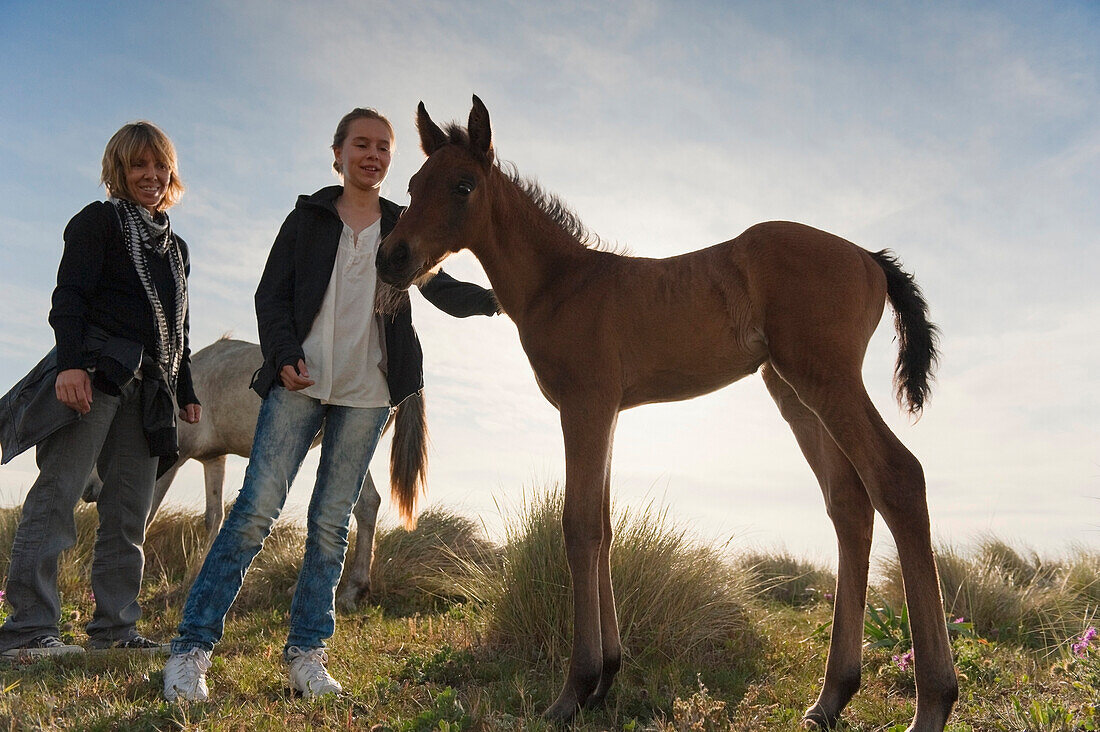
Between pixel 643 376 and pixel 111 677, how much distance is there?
3.09 m

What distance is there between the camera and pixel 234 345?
824cm

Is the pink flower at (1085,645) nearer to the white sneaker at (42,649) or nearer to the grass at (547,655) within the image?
the grass at (547,655)

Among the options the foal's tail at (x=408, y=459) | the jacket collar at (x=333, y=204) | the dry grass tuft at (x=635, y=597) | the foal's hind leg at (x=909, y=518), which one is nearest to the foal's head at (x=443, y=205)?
the jacket collar at (x=333, y=204)

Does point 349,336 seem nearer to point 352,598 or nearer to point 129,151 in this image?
point 129,151

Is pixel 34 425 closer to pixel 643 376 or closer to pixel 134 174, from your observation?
pixel 134 174

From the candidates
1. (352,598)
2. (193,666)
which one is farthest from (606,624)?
(352,598)

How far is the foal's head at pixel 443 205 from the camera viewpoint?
324 cm

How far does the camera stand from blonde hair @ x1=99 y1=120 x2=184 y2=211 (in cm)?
440

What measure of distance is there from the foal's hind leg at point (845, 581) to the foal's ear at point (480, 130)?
200 centimetres

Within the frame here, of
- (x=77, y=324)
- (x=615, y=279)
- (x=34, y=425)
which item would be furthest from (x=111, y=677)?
(x=615, y=279)

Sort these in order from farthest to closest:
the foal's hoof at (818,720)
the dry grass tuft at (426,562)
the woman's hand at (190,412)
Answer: the dry grass tuft at (426,562) < the woman's hand at (190,412) < the foal's hoof at (818,720)

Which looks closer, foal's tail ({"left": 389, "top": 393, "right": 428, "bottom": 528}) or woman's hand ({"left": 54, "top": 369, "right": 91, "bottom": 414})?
woman's hand ({"left": 54, "top": 369, "right": 91, "bottom": 414})

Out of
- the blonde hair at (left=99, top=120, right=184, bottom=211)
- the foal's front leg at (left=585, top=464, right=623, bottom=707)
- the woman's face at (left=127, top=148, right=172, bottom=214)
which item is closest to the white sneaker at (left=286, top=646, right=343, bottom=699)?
the foal's front leg at (left=585, top=464, right=623, bottom=707)

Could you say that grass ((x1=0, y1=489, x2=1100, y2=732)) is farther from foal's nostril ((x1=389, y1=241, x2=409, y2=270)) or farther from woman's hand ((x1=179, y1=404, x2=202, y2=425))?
foal's nostril ((x1=389, y1=241, x2=409, y2=270))
